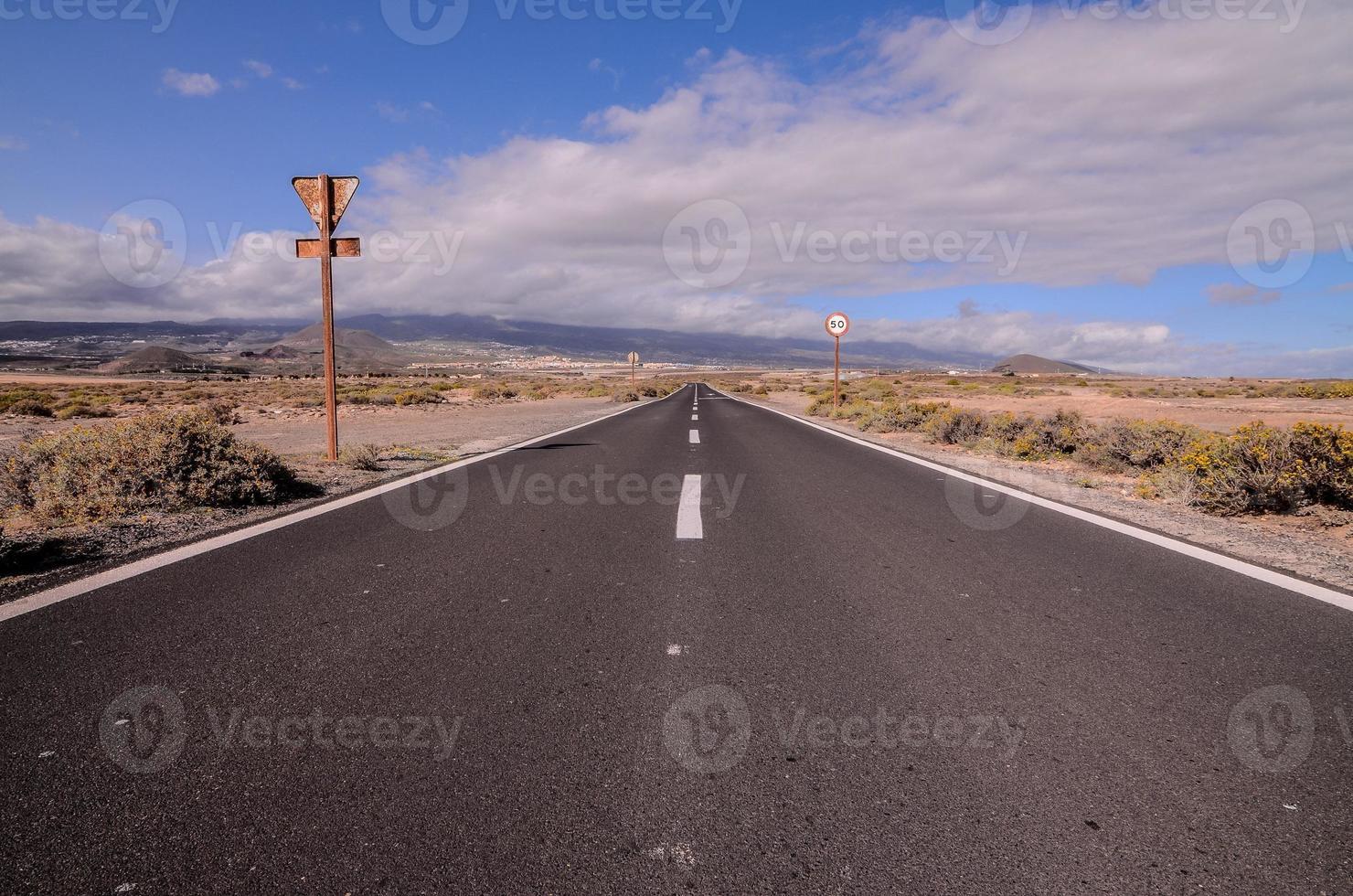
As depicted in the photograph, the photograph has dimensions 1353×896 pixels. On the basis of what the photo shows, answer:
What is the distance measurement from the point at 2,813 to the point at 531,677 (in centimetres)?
185

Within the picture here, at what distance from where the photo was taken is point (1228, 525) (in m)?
7.05

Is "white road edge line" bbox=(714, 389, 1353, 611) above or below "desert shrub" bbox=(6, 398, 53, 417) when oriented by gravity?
above

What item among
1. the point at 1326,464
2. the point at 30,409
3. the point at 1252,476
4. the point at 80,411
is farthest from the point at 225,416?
the point at 1326,464

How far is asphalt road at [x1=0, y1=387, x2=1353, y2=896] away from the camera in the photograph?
7.00 ft

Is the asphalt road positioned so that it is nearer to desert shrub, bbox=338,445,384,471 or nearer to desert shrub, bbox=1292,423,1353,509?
desert shrub, bbox=1292,423,1353,509

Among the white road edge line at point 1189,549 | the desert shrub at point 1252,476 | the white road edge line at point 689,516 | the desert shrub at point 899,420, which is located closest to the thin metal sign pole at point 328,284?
the white road edge line at point 689,516

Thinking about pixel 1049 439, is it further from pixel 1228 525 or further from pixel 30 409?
pixel 30 409

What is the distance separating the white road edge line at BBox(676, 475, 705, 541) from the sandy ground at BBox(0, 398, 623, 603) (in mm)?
4067

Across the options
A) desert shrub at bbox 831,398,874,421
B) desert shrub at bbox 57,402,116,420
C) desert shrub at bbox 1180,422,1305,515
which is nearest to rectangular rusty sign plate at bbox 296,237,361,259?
desert shrub at bbox 1180,422,1305,515

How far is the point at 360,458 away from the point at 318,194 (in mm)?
3950

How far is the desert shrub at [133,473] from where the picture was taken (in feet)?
23.1

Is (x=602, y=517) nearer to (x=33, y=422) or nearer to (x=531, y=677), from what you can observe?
(x=531, y=677)

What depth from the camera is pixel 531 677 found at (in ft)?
11.0

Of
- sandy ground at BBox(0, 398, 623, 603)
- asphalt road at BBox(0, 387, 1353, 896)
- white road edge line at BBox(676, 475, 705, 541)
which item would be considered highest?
asphalt road at BBox(0, 387, 1353, 896)
